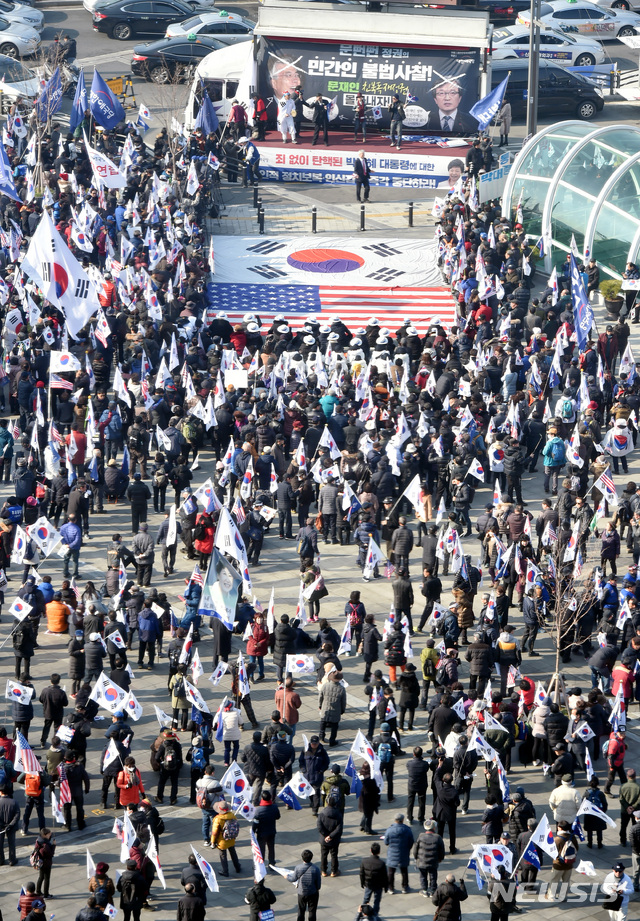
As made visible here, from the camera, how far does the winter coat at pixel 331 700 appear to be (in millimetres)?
23562

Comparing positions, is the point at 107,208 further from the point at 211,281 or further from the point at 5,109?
the point at 5,109

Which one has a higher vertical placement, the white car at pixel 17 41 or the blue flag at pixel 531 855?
the white car at pixel 17 41

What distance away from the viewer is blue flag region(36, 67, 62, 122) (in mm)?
46250

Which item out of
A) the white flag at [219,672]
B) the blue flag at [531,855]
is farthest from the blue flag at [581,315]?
the blue flag at [531,855]

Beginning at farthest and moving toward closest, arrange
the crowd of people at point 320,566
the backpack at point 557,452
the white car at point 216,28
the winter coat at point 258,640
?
the white car at point 216,28, the backpack at point 557,452, the winter coat at point 258,640, the crowd of people at point 320,566

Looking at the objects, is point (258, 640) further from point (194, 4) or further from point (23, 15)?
point (194, 4)

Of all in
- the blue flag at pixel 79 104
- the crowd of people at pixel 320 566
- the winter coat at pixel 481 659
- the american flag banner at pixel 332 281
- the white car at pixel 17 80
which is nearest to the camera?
the crowd of people at pixel 320 566

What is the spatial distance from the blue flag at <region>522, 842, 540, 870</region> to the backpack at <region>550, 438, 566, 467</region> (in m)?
11.5

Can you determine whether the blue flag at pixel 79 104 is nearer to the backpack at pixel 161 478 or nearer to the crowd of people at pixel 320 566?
the crowd of people at pixel 320 566

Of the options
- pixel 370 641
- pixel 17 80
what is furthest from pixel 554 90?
pixel 370 641

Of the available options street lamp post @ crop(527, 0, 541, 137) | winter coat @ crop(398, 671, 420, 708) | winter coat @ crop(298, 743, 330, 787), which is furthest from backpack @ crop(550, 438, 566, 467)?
street lamp post @ crop(527, 0, 541, 137)

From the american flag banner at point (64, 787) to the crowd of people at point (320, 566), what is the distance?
0.03 m

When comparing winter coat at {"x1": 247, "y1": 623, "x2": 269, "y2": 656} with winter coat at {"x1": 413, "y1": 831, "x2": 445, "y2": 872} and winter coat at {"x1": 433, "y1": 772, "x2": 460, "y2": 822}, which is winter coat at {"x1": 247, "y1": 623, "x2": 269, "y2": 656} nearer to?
winter coat at {"x1": 433, "y1": 772, "x2": 460, "y2": 822}

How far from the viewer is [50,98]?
46.5 metres
